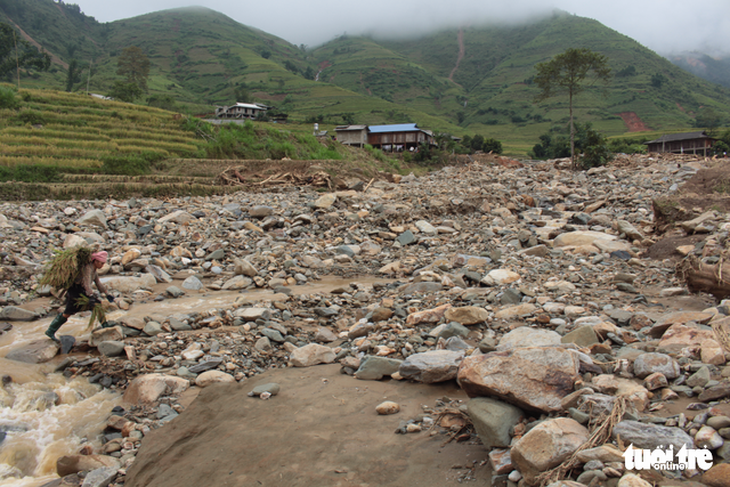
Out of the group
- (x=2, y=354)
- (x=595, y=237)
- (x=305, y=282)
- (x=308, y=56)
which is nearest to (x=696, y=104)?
(x=595, y=237)

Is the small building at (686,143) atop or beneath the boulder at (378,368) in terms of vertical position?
atop

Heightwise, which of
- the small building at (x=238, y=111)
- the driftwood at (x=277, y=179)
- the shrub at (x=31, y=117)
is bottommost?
the driftwood at (x=277, y=179)

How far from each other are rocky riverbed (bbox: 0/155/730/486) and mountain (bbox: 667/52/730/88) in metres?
227

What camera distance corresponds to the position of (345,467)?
8.81 ft

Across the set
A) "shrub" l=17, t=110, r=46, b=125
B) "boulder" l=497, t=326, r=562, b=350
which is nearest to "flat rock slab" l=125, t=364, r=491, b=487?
"boulder" l=497, t=326, r=562, b=350

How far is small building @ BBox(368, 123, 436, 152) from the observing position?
3916 cm

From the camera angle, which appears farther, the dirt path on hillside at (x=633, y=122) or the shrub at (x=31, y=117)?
the dirt path on hillside at (x=633, y=122)

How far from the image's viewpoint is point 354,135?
129ft

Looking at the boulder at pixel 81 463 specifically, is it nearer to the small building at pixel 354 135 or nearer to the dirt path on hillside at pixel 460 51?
the small building at pixel 354 135

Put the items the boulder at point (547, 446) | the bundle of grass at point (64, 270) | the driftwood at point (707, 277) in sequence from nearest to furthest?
the boulder at point (547, 446) → the driftwood at point (707, 277) → the bundle of grass at point (64, 270)

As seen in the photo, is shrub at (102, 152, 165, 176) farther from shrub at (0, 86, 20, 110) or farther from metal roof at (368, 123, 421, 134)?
metal roof at (368, 123, 421, 134)

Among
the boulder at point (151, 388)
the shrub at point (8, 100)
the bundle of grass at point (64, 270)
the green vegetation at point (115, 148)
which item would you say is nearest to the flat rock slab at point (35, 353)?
the bundle of grass at point (64, 270)

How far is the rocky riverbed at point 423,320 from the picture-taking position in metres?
2.46

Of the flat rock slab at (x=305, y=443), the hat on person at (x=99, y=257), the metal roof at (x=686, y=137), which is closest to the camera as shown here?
the flat rock slab at (x=305, y=443)
